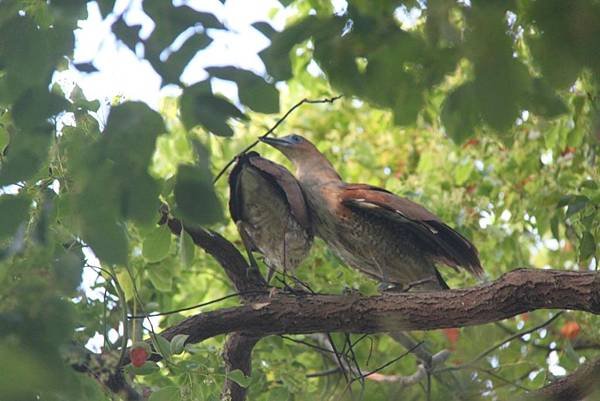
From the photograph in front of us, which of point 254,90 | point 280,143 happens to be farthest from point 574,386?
point 280,143

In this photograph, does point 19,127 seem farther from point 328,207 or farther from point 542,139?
point 542,139

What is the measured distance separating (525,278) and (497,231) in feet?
10.3

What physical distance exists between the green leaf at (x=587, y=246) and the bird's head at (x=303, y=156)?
1658 millimetres

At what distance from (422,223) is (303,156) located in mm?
1121

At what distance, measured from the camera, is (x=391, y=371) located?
703 cm

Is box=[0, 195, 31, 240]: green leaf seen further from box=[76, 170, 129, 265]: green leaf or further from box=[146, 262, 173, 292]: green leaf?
box=[146, 262, 173, 292]: green leaf

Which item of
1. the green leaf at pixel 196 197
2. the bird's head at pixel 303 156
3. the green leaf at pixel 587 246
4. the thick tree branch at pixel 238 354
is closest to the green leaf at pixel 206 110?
the green leaf at pixel 196 197

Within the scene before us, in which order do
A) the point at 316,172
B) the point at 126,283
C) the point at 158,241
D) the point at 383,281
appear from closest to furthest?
the point at 158,241, the point at 126,283, the point at 383,281, the point at 316,172

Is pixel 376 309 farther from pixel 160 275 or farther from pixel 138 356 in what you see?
pixel 160 275

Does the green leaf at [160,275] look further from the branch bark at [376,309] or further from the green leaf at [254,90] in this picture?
the green leaf at [254,90]

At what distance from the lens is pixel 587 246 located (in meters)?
4.44

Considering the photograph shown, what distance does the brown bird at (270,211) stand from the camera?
15.8 feet

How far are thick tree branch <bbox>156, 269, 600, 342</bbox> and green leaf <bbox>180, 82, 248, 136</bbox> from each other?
1749 millimetres

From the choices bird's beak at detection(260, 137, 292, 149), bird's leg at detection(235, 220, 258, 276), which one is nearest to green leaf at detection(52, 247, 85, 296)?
bird's leg at detection(235, 220, 258, 276)
